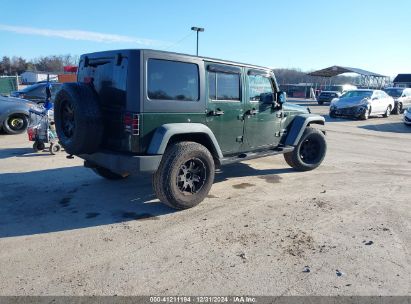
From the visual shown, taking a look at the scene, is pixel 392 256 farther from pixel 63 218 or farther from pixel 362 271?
pixel 63 218

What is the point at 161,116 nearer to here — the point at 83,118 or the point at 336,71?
the point at 83,118

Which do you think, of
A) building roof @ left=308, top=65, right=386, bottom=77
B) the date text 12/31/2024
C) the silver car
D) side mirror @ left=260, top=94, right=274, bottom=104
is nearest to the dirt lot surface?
Result: the date text 12/31/2024

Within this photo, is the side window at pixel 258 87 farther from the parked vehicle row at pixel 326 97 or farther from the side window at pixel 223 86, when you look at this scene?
the parked vehicle row at pixel 326 97

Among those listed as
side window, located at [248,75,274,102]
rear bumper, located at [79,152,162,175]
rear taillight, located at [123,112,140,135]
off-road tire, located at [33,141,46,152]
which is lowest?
off-road tire, located at [33,141,46,152]

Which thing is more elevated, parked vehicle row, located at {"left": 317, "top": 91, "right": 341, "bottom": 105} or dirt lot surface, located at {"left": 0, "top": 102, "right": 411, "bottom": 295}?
parked vehicle row, located at {"left": 317, "top": 91, "right": 341, "bottom": 105}

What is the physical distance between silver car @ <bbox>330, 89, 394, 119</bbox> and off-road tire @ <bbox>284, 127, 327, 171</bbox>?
12.1 metres

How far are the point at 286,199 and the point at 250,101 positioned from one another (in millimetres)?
1656

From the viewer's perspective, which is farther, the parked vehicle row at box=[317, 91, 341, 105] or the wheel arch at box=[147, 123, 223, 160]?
the parked vehicle row at box=[317, 91, 341, 105]

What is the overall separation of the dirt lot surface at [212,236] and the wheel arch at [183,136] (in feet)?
2.81

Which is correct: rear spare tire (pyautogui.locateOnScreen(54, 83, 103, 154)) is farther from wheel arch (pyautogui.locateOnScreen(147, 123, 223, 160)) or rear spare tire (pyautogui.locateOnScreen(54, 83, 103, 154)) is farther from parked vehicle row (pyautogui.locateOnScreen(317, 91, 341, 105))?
parked vehicle row (pyautogui.locateOnScreen(317, 91, 341, 105))

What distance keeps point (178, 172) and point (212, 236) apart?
996 millimetres

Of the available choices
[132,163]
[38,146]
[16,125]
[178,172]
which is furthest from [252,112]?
[16,125]

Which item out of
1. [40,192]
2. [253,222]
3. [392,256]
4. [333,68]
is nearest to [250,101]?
[253,222]

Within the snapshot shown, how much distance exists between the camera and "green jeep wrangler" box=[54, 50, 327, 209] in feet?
14.3
